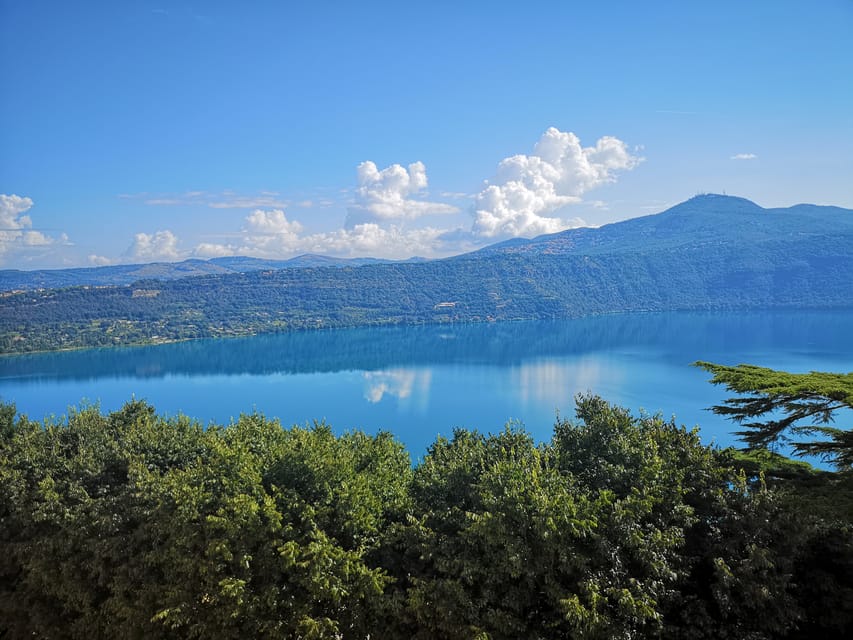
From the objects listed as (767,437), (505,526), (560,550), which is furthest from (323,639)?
(767,437)

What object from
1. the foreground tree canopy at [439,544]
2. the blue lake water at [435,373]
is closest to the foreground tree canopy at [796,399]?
the foreground tree canopy at [439,544]

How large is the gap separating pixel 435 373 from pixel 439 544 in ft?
267

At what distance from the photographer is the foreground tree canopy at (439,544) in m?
11.0

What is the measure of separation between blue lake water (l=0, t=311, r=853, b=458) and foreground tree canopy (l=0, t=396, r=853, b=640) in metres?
26.6

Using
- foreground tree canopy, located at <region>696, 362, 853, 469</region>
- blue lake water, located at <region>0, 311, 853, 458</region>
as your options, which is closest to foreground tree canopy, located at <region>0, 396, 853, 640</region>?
foreground tree canopy, located at <region>696, 362, 853, 469</region>

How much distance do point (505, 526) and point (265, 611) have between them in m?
5.75

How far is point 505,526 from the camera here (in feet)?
38.4

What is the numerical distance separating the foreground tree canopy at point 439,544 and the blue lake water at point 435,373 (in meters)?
26.6

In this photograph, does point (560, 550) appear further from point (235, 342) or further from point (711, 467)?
point (235, 342)

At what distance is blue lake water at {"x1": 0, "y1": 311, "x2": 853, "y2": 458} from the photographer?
213 ft

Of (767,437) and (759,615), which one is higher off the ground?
(767,437)

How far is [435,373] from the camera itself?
9406 centimetres

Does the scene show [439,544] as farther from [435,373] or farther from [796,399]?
[435,373]

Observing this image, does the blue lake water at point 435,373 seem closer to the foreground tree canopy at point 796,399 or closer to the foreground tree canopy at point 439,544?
the foreground tree canopy at point 796,399
